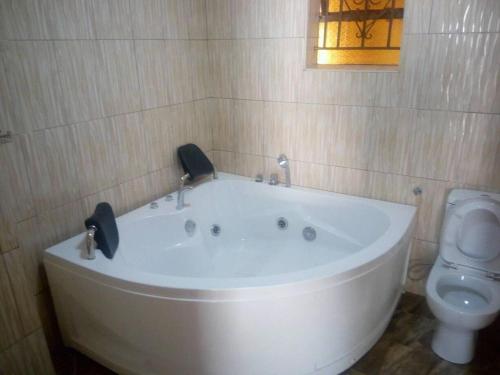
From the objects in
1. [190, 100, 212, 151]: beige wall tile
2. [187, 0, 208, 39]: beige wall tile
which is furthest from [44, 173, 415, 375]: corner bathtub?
[187, 0, 208, 39]: beige wall tile

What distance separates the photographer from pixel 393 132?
7.54ft

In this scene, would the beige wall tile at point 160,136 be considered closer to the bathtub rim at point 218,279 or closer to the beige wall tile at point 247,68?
the beige wall tile at point 247,68

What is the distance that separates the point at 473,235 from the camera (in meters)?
2.08

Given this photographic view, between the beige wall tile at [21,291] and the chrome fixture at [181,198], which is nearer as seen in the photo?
the beige wall tile at [21,291]

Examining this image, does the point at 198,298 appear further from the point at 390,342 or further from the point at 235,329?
the point at 390,342

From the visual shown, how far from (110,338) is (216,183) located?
52.0 inches

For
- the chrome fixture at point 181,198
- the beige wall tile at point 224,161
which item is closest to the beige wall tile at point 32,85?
the chrome fixture at point 181,198

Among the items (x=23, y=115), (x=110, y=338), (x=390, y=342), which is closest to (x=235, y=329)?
(x=110, y=338)

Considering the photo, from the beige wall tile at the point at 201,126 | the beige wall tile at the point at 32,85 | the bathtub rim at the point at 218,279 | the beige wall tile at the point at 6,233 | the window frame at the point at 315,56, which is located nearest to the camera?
the beige wall tile at the point at 6,233

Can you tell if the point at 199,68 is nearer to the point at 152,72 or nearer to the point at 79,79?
the point at 152,72

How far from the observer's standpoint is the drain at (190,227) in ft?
8.43

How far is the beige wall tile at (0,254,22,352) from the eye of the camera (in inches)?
51.5

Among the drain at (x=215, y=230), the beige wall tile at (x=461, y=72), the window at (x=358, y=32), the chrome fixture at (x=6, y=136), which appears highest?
the window at (x=358, y=32)

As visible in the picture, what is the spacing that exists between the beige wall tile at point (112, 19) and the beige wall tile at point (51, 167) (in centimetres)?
57
